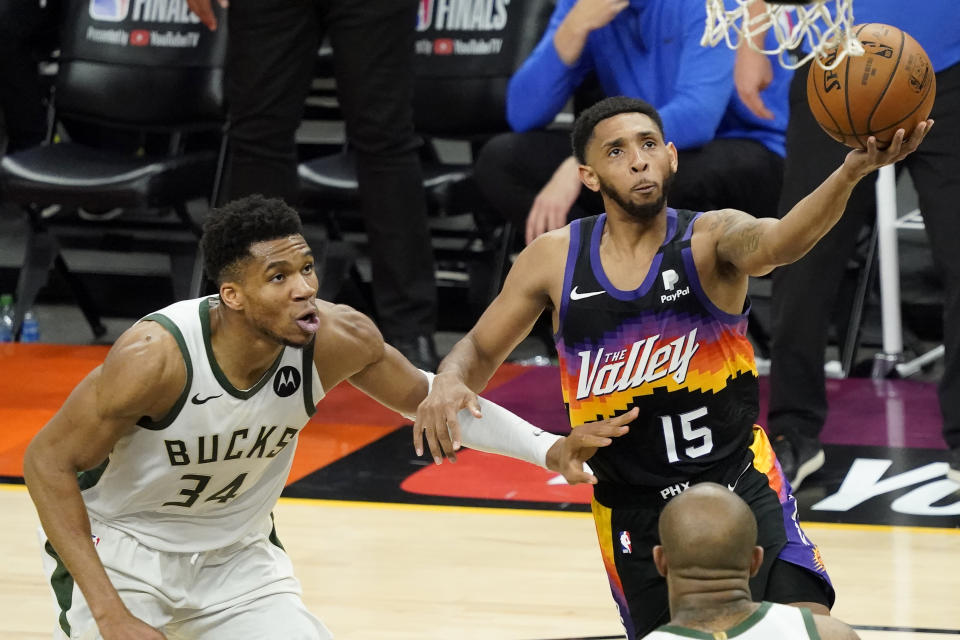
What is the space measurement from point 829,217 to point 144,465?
1.60m

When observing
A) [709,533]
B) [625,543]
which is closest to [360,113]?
[625,543]

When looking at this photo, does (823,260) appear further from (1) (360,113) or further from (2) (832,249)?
(1) (360,113)

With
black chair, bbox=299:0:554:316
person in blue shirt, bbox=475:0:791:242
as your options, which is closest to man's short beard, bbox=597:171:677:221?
person in blue shirt, bbox=475:0:791:242

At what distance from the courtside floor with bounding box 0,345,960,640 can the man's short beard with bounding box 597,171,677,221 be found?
45.8 inches

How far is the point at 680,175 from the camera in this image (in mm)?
6195

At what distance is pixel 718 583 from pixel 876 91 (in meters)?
1.34

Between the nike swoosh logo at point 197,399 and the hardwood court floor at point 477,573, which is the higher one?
the nike swoosh logo at point 197,399

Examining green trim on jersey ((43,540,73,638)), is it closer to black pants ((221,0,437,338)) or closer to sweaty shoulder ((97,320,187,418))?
sweaty shoulder ((97,320,187,418))

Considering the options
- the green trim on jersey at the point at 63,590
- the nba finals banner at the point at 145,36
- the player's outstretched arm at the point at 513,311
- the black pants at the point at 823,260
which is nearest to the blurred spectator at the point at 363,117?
the nba finals banner at the point at 145,36

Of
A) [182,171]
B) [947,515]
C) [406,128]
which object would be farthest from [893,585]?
[182,171]

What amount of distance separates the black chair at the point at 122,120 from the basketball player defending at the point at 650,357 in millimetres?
3911

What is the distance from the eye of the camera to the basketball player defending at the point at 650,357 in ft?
11.8

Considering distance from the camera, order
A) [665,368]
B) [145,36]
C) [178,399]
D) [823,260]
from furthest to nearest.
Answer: [145,36]
[823,260]
[665,368]
[178,399]

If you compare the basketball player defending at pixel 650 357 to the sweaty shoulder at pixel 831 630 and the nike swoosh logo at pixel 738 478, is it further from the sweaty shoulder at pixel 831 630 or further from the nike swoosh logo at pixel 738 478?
the sweaty shoulder at pixel 831 630
